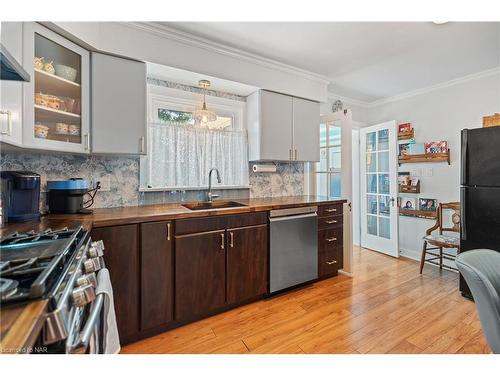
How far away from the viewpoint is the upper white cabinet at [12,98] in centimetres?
132

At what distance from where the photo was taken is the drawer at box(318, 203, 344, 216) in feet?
9.25

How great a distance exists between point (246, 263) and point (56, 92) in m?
1.94

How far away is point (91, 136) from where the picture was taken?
192 cm

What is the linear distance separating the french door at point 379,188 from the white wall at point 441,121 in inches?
11.6

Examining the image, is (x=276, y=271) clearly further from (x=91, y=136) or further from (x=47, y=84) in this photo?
(x=47, y=84)

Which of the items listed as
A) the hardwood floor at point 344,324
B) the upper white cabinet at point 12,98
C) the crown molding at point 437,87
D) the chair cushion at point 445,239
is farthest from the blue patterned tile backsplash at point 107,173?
the crown molding at point 437,87

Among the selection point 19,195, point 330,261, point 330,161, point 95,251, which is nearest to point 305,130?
point 330,161

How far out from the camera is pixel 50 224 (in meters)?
1.54

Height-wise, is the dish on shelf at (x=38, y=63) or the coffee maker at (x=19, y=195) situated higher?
the dish on shelf at (x=38, y=63)

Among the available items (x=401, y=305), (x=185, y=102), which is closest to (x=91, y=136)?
(x=185, y=102)

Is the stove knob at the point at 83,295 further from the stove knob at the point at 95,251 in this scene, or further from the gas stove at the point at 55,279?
the stove knob at the point at 95,251

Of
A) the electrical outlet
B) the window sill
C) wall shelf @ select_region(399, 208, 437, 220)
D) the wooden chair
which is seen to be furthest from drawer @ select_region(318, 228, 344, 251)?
the electrical outlet

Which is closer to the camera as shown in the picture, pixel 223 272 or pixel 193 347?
pixel 193 347
